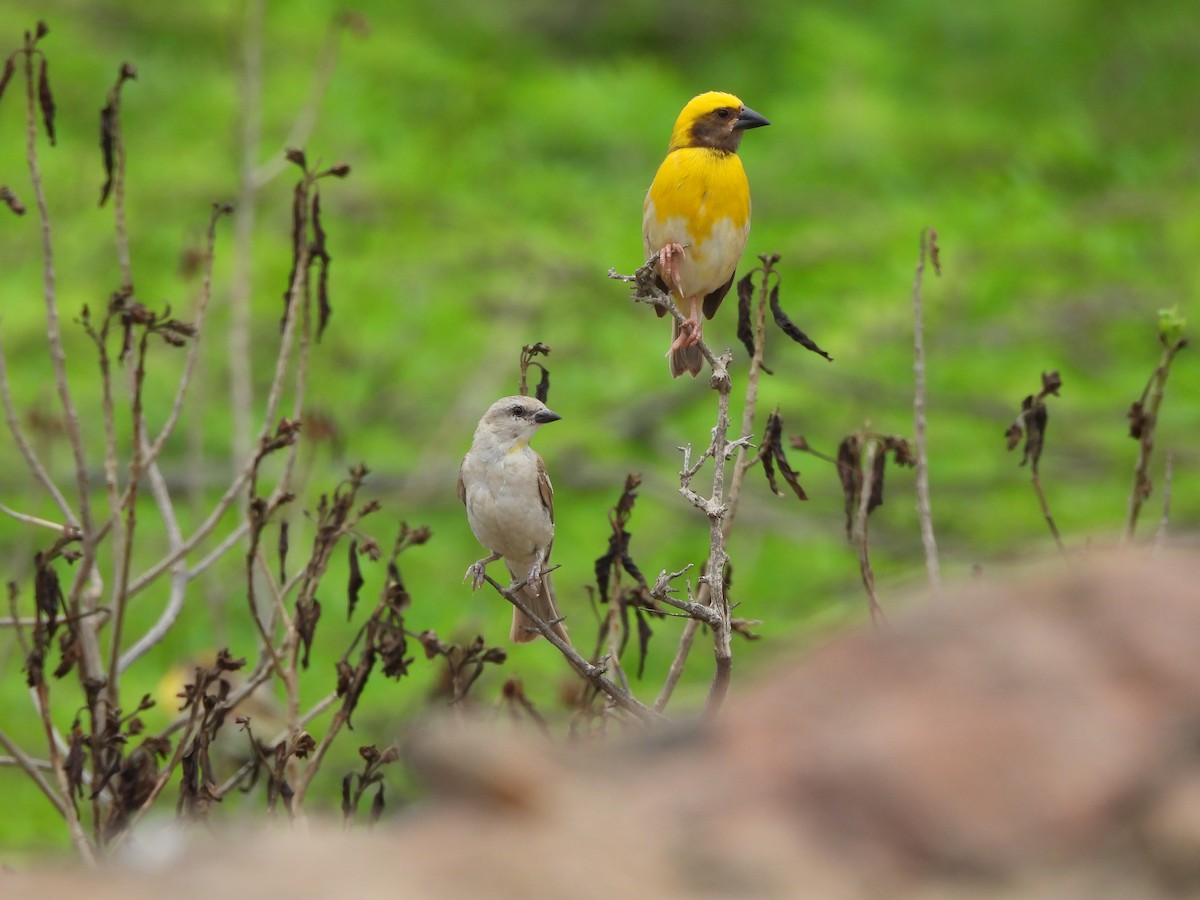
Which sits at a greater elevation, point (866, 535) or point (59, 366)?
point (59, 366)

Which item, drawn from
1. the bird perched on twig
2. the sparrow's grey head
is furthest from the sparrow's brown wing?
the sparrow's grey head

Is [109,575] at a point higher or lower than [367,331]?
lower

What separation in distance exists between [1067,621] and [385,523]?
866cm

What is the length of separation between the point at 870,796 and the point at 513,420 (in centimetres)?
436

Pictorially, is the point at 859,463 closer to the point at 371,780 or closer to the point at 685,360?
the point at 371,780

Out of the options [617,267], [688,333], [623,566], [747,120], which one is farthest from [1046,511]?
[617,267]

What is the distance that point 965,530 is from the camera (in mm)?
9695

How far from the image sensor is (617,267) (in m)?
9.77

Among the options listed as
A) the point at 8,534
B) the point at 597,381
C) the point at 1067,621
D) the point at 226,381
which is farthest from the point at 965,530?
the point at 1067,621

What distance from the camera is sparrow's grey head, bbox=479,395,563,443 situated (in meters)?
5.59

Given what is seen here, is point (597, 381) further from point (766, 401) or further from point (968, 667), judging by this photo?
point (968, 667)

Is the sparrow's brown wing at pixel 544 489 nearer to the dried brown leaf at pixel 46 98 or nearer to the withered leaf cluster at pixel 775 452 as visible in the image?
the withered leaf cluster at pixel 775 452

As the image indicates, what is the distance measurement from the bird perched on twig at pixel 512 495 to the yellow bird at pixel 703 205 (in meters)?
0.71

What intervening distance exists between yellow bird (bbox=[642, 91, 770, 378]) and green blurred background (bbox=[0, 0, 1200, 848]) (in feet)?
8.70
